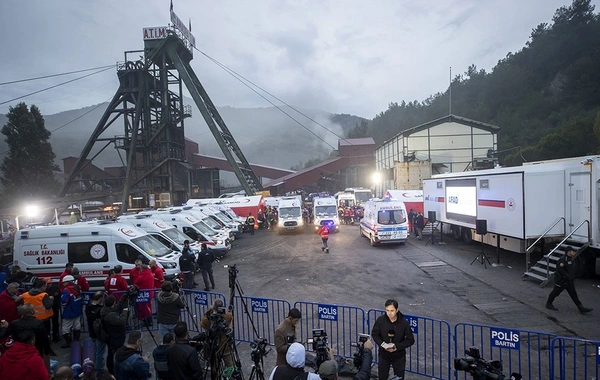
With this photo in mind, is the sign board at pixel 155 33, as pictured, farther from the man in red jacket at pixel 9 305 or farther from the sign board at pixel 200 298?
the sign board at pixel 200 298

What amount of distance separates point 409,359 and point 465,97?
84837mm

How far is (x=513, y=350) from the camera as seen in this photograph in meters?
6.74

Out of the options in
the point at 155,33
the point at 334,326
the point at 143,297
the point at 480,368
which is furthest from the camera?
the point at 155,33

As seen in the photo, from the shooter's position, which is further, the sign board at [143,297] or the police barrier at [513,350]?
the sign board at [143,297]

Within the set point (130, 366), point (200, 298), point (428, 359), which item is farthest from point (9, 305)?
point (428, 359)

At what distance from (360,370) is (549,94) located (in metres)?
68.8

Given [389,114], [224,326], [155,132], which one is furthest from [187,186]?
[389,114]

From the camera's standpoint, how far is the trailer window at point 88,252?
10914 millimetres

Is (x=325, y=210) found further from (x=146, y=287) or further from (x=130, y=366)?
(x=130, y=366)

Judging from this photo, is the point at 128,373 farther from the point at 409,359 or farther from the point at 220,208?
the point at 220,208

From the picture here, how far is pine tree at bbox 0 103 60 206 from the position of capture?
4194 centimetres

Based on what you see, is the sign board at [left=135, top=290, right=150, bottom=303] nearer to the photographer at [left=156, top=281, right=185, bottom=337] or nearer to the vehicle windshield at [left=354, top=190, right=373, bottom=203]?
the photographer at [left=156, top=281, right=185, bottom=337]

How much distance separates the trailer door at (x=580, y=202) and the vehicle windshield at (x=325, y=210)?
14.6 meters

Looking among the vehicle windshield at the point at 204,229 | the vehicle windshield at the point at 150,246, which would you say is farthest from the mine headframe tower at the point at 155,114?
the vehicle windshield at the point at 150,246
